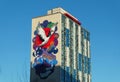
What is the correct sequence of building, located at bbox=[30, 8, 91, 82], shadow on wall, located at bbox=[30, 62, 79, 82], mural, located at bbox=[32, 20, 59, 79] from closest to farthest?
shadow on wall, located at bbox=[30, 62, 79, 82] < building, located at bbox=[30, 8, 91, 82] < mural, located at bbox=[32, 20, 59, 79]

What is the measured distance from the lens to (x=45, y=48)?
179 metres

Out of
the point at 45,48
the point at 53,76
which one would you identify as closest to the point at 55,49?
the point at 45,48

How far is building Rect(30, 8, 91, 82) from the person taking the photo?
568 ft

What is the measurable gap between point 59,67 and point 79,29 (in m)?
35.3

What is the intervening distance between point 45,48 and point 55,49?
620cm

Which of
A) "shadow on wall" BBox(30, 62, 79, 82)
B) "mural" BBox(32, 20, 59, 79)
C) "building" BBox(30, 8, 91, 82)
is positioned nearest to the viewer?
"shadow on wall" BBox(30, 62, 79, 82)

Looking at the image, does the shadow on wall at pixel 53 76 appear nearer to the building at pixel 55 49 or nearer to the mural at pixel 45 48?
the building at pixel 55 49

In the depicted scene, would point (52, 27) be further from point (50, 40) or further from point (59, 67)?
point (59, 67)

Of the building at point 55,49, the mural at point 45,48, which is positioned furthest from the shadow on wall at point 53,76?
the mural at point 45,48

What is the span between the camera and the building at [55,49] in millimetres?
173250

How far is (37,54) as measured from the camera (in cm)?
18038

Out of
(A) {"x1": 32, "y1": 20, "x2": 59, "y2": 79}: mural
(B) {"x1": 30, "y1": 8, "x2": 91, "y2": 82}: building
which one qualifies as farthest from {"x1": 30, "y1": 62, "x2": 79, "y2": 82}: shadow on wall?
(A) {"x1": 32, "y1": 20, "x2": 59, "y2": 79}: mural

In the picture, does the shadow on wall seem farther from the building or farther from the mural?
the mural

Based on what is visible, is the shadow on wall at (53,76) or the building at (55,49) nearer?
the shadow on wall at (53,76)
